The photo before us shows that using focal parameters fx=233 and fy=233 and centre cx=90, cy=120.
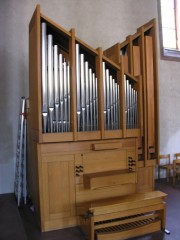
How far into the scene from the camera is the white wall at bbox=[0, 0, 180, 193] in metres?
4.55

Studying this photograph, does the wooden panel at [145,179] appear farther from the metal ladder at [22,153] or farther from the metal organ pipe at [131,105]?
the metal ladder at [22,153]

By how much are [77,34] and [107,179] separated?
333 cm

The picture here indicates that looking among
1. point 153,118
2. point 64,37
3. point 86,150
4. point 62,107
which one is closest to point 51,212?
point 86,150

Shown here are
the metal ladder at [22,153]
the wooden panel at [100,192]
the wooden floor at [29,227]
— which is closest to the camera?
the wooden floor at [29,227]

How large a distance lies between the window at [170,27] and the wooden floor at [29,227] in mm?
3774

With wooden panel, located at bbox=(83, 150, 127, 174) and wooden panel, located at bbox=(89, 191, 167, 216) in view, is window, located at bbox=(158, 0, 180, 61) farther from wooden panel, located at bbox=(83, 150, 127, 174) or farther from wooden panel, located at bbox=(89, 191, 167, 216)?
wooden panel, located at bbox=(89, 191, 167, 216)

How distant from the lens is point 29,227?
10.7 feet

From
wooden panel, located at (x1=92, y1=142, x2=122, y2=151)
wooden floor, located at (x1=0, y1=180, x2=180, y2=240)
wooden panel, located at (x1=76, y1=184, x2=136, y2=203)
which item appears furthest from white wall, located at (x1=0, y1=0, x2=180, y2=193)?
wooden panel, located at (x1=92, y1=142, x2=122, y2=151)

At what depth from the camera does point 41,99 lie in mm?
3092

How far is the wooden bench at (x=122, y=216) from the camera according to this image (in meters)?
2.86

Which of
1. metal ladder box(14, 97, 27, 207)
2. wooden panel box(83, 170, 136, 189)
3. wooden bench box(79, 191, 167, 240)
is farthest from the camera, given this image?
metal ladder box(14, 97, 27, 207)

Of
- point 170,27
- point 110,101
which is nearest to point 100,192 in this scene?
point 110,101

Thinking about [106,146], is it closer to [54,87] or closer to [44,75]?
[54,87]

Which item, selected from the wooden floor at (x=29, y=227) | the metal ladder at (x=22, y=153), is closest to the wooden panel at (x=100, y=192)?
the wooden floor at (x=29, y=227)
